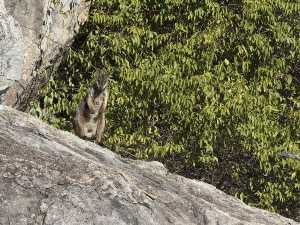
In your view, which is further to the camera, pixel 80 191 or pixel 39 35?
pixel 39 35

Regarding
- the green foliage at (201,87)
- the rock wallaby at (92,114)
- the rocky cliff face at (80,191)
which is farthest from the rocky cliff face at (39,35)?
the rocky cliff face at (80,191)

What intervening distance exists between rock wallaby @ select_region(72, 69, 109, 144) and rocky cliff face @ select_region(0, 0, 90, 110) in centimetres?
108

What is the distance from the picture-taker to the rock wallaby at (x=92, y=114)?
9.49 m

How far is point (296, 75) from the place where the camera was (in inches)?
515

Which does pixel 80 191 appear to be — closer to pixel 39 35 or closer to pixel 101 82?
pixel 101 82

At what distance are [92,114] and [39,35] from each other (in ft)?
5.22

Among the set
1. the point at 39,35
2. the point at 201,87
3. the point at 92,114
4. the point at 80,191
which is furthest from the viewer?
the point at 201,87

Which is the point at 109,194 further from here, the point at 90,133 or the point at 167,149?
the point at 167,149

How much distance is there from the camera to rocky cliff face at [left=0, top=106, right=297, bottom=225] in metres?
4.46

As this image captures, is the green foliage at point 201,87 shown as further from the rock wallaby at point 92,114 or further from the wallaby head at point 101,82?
the rock wallaby at point 92,114

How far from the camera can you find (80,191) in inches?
183

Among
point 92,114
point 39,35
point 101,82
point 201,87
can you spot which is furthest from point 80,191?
point 201,87

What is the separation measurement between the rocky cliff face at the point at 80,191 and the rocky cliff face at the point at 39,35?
11.5 feet

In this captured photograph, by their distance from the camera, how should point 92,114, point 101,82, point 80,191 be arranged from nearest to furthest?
1. point 80,191
2. point 92,114
3. point 101,82
